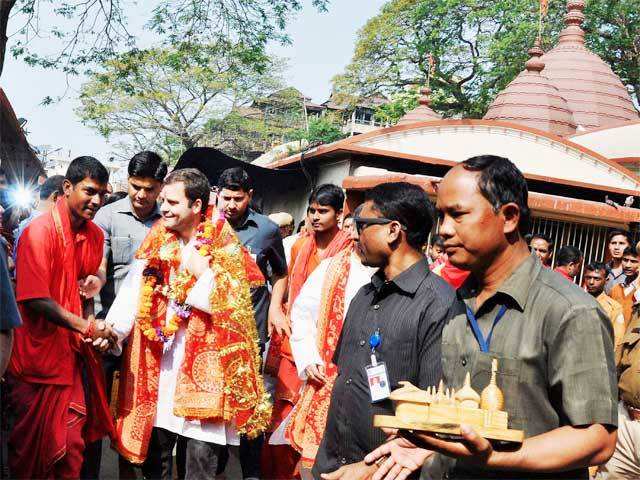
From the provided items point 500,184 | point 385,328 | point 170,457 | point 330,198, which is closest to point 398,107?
point 330,198

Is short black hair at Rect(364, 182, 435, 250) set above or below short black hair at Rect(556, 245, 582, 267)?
below

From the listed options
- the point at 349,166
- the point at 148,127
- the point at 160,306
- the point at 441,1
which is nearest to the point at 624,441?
the point at 160,306

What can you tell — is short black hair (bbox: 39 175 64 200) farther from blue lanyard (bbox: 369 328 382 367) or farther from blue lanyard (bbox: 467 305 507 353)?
blue lanyard (bbox: 467 305 507 353)

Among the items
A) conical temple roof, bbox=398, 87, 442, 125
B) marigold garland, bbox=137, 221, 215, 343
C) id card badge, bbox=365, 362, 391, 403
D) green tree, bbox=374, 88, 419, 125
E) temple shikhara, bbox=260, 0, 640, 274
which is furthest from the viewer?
green tree, bbox=374, 88, 419, 125

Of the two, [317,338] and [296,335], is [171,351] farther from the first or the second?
[317,338]

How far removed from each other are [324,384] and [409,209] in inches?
51.5

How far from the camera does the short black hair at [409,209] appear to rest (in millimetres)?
3654

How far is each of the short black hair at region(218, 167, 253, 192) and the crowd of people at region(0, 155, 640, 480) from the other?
0.08 ft

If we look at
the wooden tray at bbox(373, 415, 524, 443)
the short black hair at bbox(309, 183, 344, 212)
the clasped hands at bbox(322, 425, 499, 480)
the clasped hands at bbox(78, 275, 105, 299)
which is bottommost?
the clasped hands at bbox(322, 425, 499, 480)

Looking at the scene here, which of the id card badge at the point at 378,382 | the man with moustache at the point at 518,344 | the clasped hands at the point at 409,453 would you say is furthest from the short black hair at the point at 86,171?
the man with moustache at the point at 518,344

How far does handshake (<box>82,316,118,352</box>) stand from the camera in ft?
15.5

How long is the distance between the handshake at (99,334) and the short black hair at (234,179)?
168 centimetres

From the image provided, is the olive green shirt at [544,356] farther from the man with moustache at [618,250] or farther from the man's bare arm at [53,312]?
the man with moustache at [618,250]

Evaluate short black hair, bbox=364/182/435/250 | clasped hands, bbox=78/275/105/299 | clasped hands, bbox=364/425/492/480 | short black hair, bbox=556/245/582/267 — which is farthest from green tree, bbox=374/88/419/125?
clasped hands, bbox=364/425/492/480
